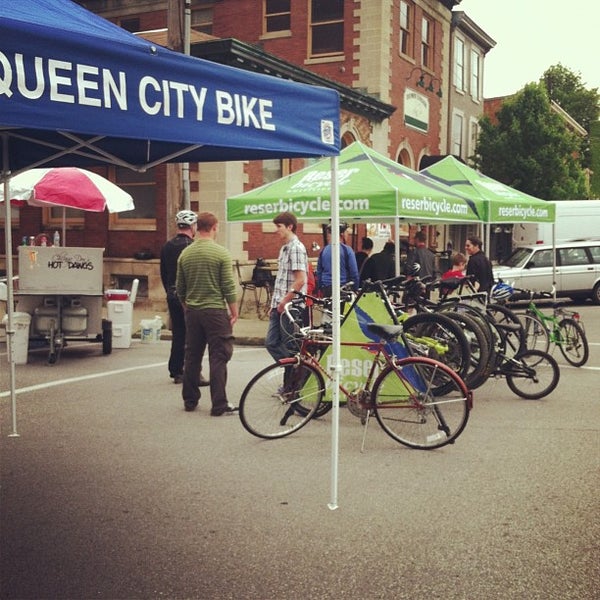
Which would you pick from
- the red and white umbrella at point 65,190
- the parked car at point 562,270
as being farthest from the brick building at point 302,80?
the parked car at point 562,270

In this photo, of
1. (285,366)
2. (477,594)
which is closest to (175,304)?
(285,366)

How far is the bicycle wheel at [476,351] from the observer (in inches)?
313

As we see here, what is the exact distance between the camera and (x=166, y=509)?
486 cm

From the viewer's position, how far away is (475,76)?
35.7 meters

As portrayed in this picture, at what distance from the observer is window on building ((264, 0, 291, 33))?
979 inches

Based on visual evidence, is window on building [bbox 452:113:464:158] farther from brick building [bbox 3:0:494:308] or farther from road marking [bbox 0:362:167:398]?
road marking [bbox 0:362:167:398]

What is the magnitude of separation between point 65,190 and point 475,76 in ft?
89.6

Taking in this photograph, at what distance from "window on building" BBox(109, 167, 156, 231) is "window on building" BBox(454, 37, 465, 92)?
1782 cm

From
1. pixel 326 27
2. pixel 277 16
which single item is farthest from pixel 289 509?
pixel 277 16

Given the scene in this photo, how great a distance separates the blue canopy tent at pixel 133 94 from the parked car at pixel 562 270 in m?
16.5

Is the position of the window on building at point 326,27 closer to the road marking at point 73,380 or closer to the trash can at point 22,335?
the trash can at point 22,335

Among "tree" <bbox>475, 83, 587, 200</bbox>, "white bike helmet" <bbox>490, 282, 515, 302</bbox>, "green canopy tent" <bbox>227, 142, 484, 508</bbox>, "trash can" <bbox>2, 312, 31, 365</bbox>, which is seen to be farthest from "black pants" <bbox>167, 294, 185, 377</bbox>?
"tree" <bbox>475, 83, 587, 200</bbox>

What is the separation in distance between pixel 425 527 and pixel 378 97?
71.4ft

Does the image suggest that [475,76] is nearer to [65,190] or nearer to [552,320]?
[65,190]
